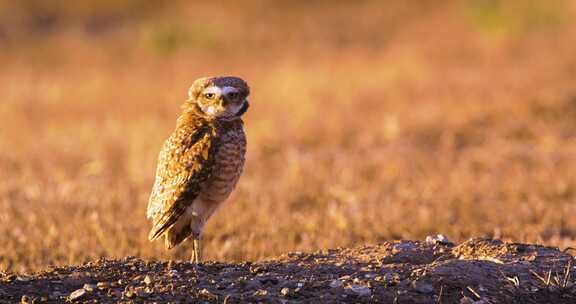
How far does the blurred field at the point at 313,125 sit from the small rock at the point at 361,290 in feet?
7.70

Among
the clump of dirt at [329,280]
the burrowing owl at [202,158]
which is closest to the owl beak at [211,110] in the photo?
the burrowing owl at [202,158]

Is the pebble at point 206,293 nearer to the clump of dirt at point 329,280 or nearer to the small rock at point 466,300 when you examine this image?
the clump of dirt at point 329,280

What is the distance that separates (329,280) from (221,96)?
129 cm

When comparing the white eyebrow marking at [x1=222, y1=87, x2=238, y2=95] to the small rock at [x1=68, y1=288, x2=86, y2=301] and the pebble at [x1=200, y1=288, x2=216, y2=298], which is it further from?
the small rock at [x1=68, y1=288, x2=86, y2=301]

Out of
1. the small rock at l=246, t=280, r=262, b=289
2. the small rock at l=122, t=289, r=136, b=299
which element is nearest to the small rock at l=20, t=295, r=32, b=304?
the small rock at l=122, t=289, r=136, b=299

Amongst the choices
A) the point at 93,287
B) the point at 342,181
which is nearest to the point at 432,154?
the point at 342,181

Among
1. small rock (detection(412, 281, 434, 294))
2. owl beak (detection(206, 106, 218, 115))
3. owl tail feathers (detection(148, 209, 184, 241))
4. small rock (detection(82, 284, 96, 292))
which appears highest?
owl beak (detection(206, 106, 218, 115))

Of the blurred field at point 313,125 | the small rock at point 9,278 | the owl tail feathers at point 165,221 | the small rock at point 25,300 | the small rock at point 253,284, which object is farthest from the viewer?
the blurred field at point 313,125

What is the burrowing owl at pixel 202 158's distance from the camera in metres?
5.43

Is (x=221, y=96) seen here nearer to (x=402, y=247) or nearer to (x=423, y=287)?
(x=402, y=247)

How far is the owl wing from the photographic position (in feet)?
17.8

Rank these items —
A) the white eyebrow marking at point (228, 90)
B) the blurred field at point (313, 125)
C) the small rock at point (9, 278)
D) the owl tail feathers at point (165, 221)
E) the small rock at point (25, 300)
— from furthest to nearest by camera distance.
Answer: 1. the blurred field at point (313, 125)
2. the owl tail feathers at point (165, 221)
3. the white eyebrow marking at point (228, 90)
4. the small rock at point (9, 278)
5. the small rock at point (25, 300)

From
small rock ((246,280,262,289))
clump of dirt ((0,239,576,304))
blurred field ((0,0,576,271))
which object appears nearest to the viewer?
clump of dirt ((0,239,576,304))

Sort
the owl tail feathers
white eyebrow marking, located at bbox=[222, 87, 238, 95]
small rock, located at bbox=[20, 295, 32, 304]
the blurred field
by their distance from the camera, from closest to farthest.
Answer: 1. small rock, located at bbox=[20, 295, 32, 304]
2. white eyebrow marking, located at bbox=[222, 87, 238, 95]
3. the owl tail feathers
4. the blurred field
